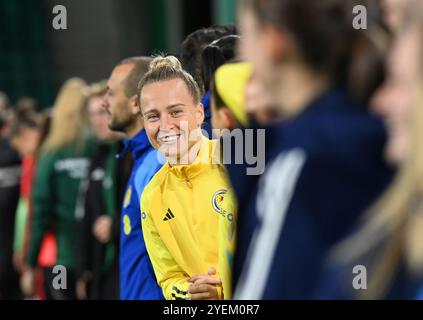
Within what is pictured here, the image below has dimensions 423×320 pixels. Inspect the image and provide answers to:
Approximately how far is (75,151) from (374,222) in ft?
22.6

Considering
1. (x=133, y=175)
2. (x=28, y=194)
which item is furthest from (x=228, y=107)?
(x=28, y=194)

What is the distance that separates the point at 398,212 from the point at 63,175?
6924 mm

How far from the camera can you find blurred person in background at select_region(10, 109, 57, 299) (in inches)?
355

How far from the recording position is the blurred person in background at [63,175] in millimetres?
A: 8844

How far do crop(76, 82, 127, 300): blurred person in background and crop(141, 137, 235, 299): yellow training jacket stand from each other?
3.12 meters

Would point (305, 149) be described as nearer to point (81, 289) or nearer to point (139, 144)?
point (139, 144)

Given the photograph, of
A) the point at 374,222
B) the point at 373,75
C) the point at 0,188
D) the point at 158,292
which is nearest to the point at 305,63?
the point at 373,75

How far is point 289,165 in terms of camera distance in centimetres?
233

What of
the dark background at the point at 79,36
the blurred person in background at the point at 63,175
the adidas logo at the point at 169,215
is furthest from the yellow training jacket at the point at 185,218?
the dark background at the point at 79,36

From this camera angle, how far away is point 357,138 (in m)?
2.27

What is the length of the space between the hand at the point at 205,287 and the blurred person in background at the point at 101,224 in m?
3.47

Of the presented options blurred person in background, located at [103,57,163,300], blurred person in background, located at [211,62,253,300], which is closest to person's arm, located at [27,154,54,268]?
blurred person in background, located at [103,57,163,300]

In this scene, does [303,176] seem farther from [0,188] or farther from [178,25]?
[178,25]

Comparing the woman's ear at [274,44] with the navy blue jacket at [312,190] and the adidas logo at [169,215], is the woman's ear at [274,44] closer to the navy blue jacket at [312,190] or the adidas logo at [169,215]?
the navy blue jacket at [312,190]
